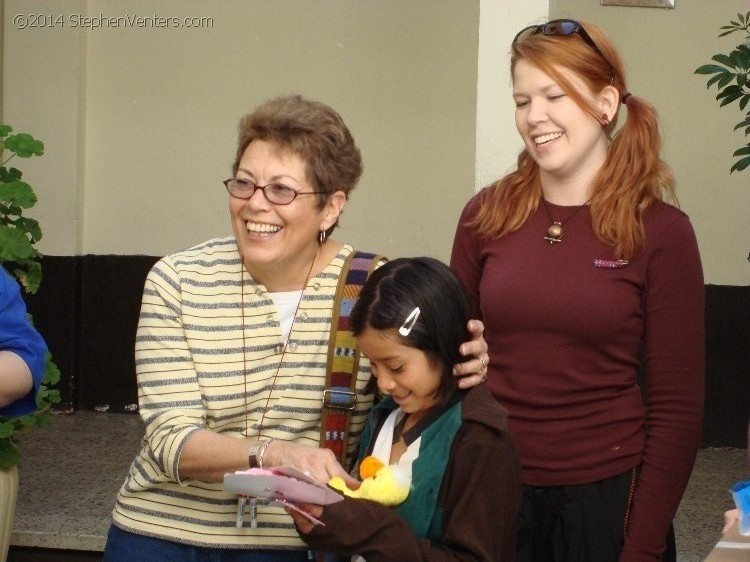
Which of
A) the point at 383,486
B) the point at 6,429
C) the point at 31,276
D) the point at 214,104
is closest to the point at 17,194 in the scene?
the point at 31,276

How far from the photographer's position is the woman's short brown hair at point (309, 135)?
2.73m

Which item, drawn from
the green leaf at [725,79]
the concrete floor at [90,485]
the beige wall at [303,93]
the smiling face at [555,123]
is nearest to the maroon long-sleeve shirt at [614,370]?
the smiling face at [555,123]

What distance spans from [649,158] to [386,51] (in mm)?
4118

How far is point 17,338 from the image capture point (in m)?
2.98

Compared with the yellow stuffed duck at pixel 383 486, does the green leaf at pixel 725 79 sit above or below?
above

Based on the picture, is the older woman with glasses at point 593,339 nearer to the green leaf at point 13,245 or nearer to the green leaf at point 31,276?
the green leaf at point 13,245

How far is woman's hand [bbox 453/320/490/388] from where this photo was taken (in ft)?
8.16

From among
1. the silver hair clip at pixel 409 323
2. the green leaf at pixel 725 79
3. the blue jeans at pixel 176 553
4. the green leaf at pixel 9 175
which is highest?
the green leaf at pixel 725 79

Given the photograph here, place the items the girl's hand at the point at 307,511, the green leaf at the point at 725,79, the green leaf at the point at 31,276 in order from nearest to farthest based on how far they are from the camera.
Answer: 1. the girl's hand at the point at 307,511
2. the green leaf at the point at 725,79
3. the green leaf at the point at 31,276

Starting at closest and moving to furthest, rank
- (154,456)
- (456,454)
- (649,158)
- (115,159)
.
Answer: (456,454) < (154,456) < (649,158) < (115,159)

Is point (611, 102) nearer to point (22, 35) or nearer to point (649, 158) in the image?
point (649, 158)

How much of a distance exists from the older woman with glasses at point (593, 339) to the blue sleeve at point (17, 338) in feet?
3.59

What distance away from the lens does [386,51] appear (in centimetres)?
686

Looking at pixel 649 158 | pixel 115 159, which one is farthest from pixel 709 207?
pixel 649 158
